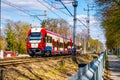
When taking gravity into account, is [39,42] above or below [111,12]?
below

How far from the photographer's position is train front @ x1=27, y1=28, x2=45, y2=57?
39.3m

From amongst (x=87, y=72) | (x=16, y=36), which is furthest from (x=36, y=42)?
(x=16, y=36)

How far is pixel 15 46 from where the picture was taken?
10144cm

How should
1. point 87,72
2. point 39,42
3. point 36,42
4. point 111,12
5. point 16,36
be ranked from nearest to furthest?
point 87,72 < point 111,12 < point 39,42 < point 36,42 < point 16,36

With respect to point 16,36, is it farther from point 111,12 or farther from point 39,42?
point 111,12

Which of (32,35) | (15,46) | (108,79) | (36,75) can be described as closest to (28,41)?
(32,35)

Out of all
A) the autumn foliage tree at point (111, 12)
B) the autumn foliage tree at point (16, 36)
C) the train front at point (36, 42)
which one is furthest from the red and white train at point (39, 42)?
the autumn foliage tree at point (16, 36)

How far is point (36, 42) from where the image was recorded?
3997 cm

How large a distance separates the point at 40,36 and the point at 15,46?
6301 cm

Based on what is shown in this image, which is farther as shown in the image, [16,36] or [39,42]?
[16,36]

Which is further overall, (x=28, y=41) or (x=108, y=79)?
(x=28, y=41)

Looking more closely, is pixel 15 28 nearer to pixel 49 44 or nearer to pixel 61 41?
pixel 61 41

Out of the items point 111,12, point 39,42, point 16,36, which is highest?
point 16,36

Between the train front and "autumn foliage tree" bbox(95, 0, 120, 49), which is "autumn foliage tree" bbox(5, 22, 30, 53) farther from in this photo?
"autumn foliage tree" bbox(95, 0, 120, 49)
